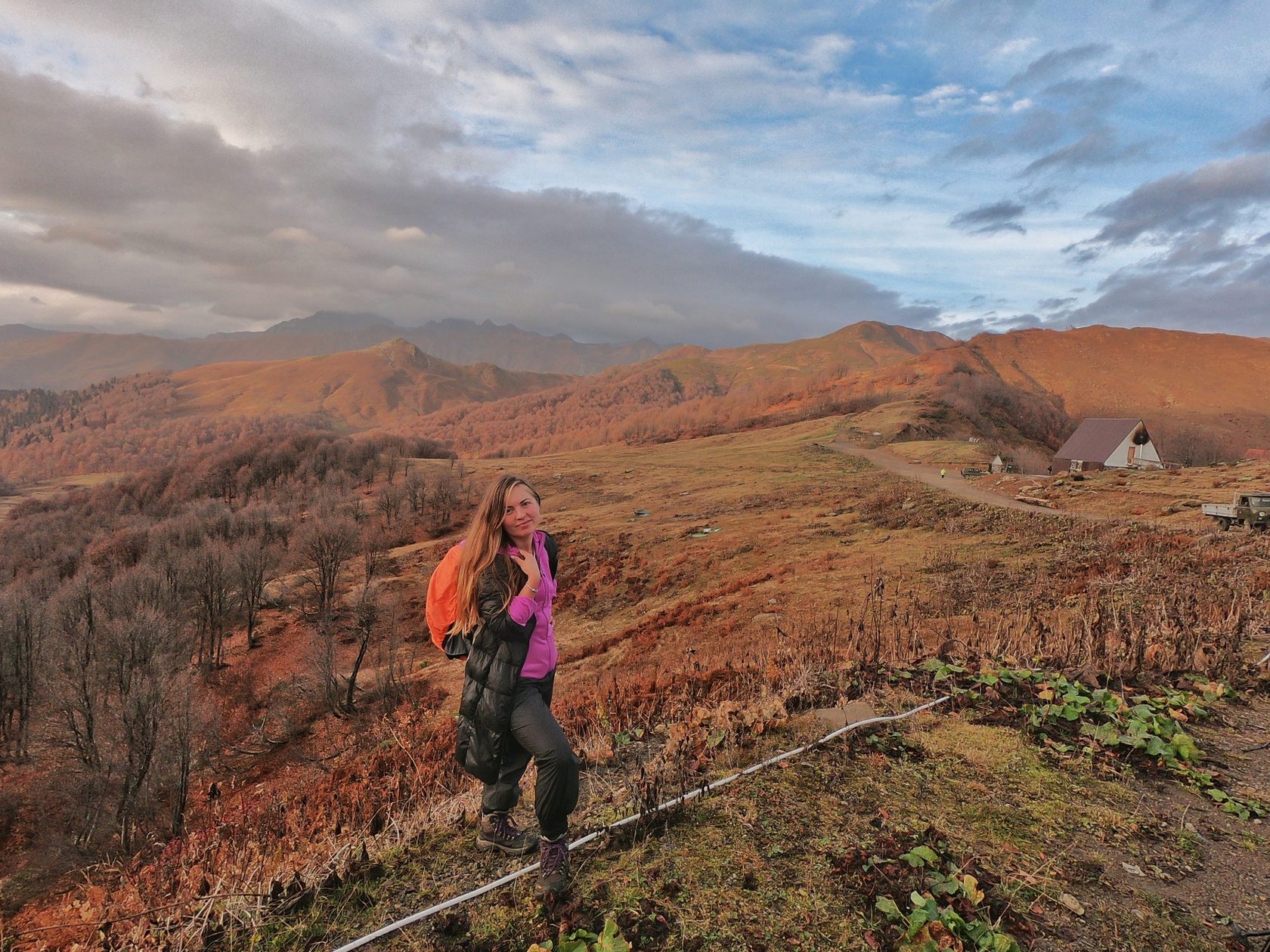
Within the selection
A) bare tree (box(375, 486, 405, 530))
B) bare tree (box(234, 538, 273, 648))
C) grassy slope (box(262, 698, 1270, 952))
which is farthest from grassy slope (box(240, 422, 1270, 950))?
bare tree (box(375, 486, 405, 530))

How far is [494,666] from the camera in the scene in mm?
3582

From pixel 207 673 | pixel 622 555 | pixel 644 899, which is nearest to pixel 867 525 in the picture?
pixel 622 555

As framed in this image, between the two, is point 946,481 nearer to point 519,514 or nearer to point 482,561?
point 519,514

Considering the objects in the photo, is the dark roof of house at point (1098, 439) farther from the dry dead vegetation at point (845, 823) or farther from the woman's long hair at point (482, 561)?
the woman's long hair at point (482, 561)

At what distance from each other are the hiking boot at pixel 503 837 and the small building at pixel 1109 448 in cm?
5966

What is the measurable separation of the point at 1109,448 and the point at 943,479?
2656 centimetres

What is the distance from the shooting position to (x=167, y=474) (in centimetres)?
11631

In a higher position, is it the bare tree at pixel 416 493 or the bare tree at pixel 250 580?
the bare tree at pixel 416 493


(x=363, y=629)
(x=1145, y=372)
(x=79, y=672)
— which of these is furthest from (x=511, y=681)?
(x=1145, y=372)

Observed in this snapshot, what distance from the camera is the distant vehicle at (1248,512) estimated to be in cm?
1680

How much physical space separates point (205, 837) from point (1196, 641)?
1050 cm

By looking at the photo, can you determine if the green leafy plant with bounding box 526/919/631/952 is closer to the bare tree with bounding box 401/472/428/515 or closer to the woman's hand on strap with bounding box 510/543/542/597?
the woman's hand on strap with bounding box 510/543/542/597

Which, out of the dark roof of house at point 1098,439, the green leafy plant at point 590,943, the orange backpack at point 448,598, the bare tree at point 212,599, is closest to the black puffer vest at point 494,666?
the orange backpack at point 448,598

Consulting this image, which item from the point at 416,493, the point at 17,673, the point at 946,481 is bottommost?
the point at 17,673
